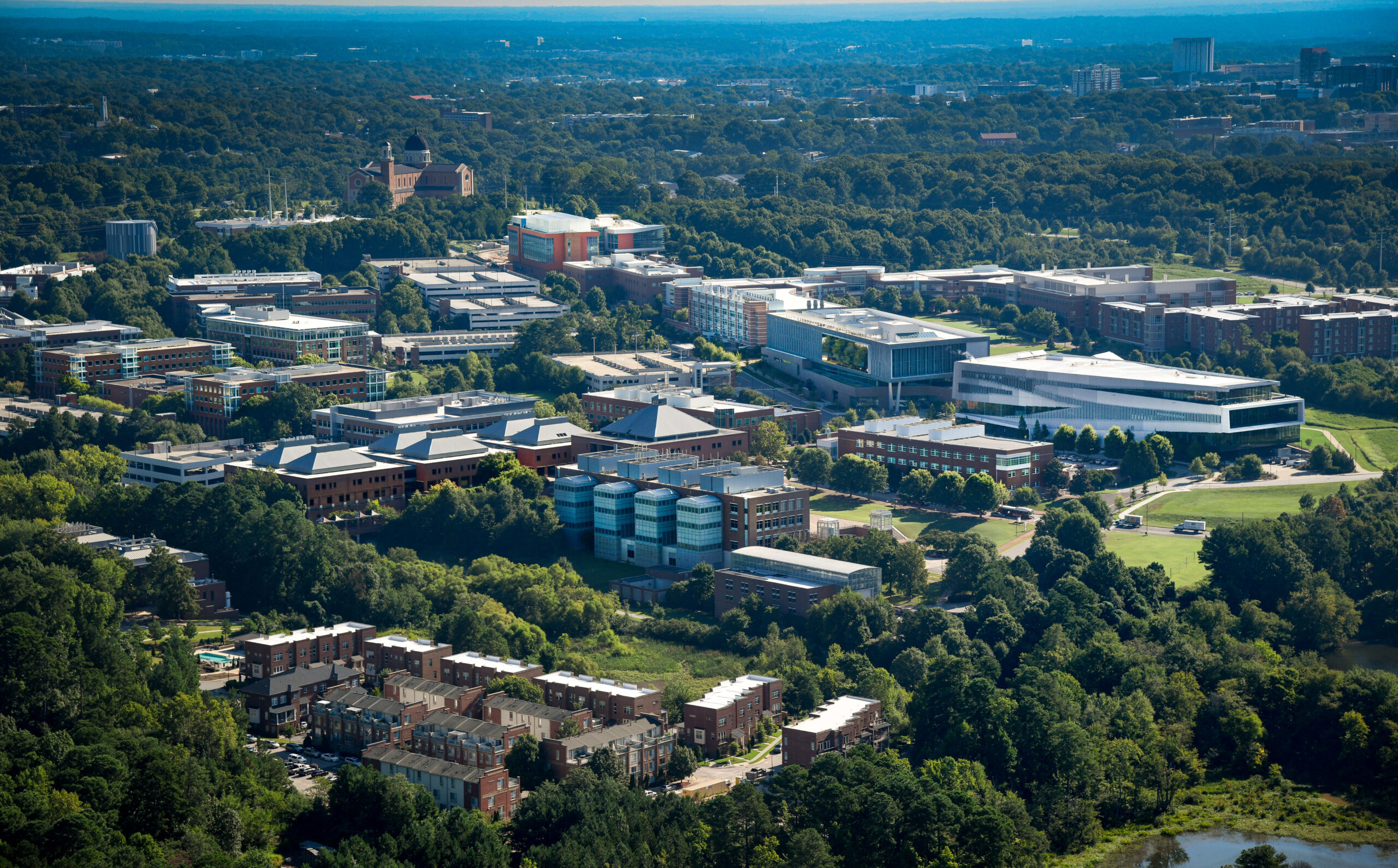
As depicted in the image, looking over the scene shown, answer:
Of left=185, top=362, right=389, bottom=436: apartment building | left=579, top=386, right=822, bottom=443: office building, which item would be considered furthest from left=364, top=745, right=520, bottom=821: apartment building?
left=185, top=362, right=389, bottom=436: apartment building

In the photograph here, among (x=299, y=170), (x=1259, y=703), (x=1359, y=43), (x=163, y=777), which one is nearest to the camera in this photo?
(x=163, y=777)

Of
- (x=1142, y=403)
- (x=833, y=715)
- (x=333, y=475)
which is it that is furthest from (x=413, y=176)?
(x=833, y=715)

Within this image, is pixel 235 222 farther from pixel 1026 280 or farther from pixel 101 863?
pixel 101 863

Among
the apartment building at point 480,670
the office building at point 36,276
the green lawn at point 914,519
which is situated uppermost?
the office building at point 36,276

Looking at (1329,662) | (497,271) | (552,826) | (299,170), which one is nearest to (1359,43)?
(299,170)

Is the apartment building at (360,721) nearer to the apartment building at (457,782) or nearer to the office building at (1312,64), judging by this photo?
the apartment building at (457,782)

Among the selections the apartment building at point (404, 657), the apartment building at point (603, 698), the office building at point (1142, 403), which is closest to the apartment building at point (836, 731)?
the apartment building at point (603, 698)
